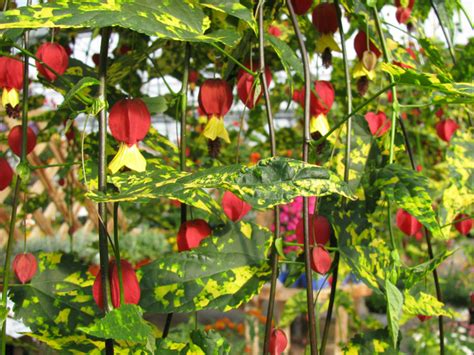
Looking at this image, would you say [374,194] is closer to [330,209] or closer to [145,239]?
[330,209]

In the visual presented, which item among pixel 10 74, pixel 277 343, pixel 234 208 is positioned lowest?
pixel 277 343

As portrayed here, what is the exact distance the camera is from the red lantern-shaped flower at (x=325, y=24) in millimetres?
601

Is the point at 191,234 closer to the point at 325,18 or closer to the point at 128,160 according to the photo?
the point at 128,160

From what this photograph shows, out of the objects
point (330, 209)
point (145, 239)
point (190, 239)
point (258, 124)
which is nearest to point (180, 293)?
point (190, 239)

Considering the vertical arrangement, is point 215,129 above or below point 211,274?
above

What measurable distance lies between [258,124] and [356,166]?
2.28ft

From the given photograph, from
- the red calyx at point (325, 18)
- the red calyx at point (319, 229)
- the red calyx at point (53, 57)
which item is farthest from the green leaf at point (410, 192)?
the red calyx at point (53, 57)

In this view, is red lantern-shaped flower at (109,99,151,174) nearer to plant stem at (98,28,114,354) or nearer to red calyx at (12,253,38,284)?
plant stem at (98,28,114,354)

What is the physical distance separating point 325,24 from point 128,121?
0.81ft

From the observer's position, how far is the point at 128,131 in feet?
1.50

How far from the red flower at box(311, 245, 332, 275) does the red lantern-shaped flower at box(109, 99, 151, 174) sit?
165mm

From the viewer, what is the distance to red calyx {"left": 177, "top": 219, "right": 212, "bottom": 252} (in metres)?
0.51

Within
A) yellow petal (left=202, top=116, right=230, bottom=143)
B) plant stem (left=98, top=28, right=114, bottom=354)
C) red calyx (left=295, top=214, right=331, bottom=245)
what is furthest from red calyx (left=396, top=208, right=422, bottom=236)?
plant stem (left=98, top=28, right=114, bottom=354)

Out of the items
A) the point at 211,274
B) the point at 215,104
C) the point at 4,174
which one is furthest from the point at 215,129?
the point at 4,174
